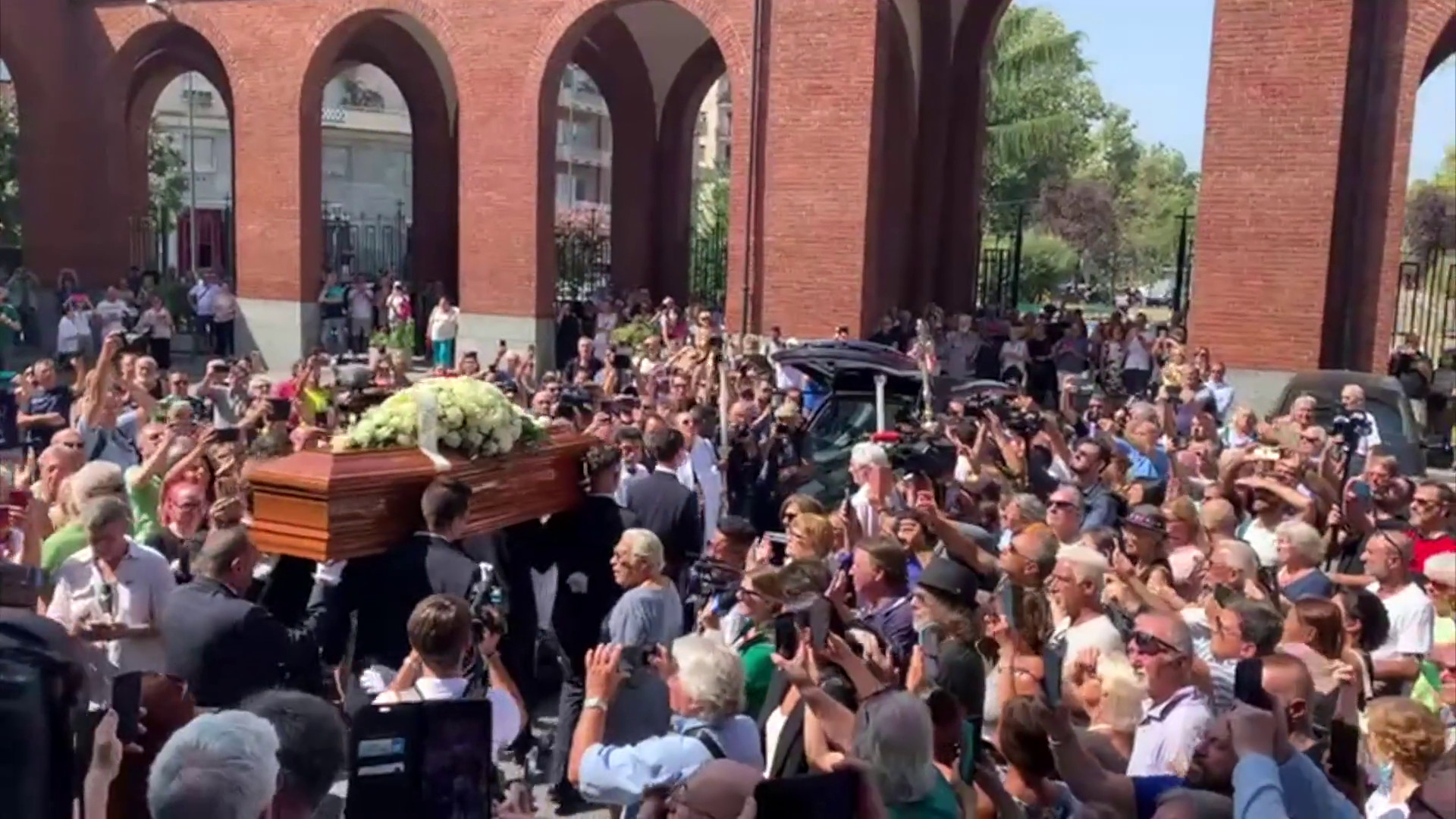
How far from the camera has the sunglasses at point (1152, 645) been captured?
4.29 metres

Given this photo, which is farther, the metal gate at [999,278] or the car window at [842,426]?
the metal gate at [999,278]

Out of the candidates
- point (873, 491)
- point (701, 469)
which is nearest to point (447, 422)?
point (873, 491)

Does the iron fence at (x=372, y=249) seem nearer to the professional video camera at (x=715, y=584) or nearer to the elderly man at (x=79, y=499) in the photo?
the elderly man at (x=79, y=499)

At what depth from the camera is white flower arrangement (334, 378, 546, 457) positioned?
223 inches

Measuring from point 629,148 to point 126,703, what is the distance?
977 inches

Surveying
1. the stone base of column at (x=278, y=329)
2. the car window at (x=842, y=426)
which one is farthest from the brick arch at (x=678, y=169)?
the car window at (x=842, y=426)

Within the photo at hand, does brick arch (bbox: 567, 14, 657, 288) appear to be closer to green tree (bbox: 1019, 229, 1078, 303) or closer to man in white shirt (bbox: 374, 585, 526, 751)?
green tree (bbox: 1019, 229, 1078, 303)

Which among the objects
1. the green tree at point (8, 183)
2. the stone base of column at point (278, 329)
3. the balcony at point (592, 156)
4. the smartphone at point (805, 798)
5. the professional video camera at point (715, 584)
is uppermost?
the balcony at point (592, 156)

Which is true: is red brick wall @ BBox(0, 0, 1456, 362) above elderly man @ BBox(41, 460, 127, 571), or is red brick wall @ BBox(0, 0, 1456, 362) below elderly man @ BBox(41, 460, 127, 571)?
above

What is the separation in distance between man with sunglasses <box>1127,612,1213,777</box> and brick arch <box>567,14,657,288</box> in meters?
23.6

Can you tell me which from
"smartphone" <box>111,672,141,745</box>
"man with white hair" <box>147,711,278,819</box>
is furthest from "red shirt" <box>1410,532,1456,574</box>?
"smartphone" <box>111,672,141,745</box>

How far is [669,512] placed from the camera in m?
7.30

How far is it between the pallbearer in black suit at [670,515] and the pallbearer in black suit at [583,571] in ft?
1.97

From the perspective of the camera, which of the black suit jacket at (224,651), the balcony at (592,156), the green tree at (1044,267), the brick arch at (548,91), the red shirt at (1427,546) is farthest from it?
the balcony at (592,156)
